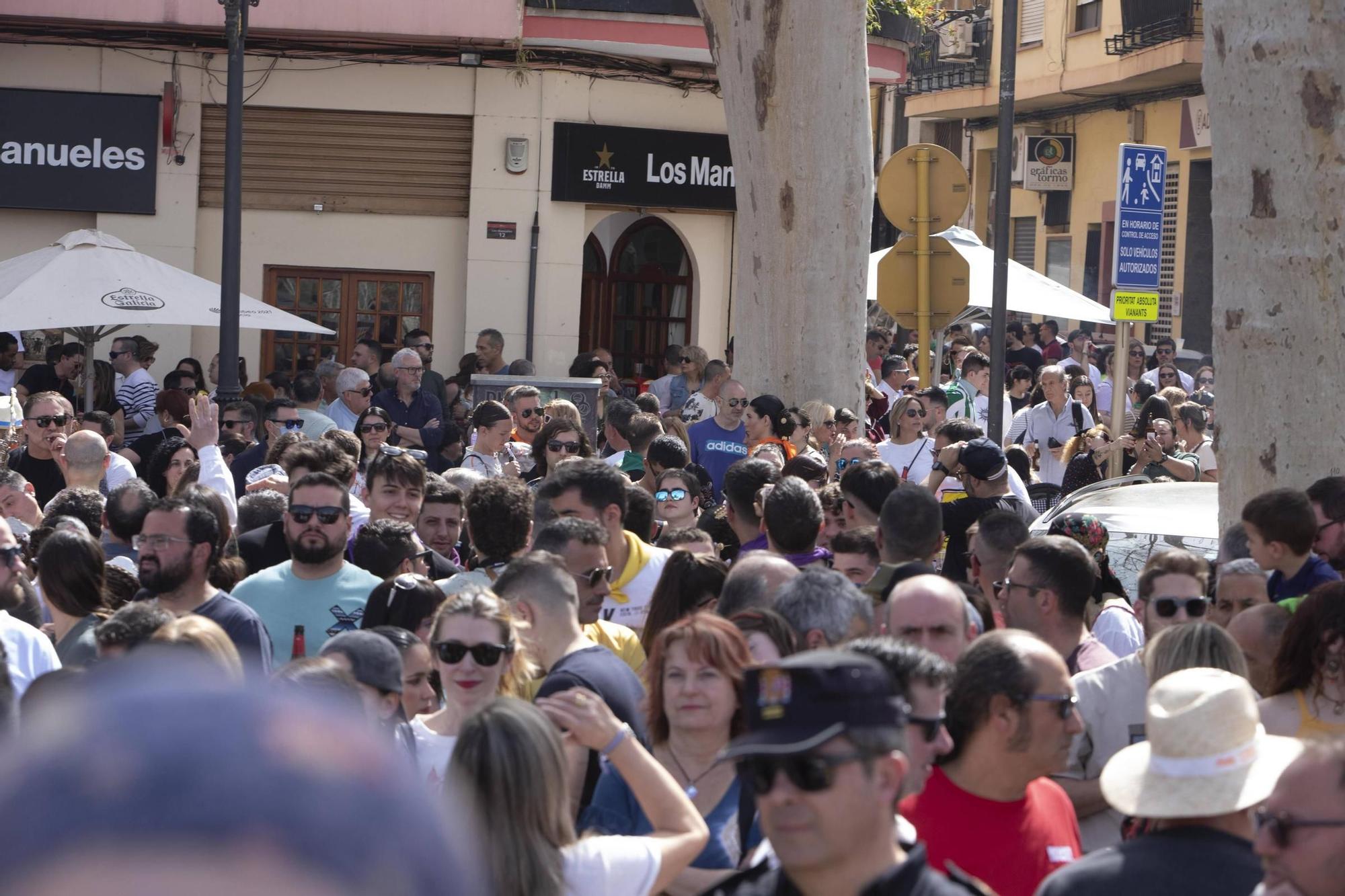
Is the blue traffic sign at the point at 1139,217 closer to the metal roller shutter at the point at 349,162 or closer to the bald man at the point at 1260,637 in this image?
the bald man at the point at 1260,637

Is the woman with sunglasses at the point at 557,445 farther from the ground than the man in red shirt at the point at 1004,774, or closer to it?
farther from the ground

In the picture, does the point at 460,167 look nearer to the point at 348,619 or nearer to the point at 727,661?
the point at 348,619

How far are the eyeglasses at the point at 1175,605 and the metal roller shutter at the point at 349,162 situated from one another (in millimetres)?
15434

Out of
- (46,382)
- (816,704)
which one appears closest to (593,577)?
(816,704)

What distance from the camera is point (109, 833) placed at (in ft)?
2.10

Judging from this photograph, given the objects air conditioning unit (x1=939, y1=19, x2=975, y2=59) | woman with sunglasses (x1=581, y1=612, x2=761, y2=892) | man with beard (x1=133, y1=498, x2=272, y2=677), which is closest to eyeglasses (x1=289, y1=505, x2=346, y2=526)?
man with beard (x1=133, y1=498, x2=272, y2=677)

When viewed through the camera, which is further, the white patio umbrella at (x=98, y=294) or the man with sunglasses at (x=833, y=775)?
the white patio umbrella at (x=98, y=294)

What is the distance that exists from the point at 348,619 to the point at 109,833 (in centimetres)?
529

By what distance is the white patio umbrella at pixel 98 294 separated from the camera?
41.3ft

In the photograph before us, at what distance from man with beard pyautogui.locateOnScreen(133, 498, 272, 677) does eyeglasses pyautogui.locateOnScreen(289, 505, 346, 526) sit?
1.40 ft

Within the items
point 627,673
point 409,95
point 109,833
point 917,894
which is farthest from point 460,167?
point 109,833

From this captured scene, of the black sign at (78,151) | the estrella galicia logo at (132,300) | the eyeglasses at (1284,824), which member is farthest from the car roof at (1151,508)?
the black sign at (78,151)

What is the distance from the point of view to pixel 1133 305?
11617mm

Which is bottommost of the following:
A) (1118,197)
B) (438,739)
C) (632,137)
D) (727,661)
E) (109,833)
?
(438,739)
